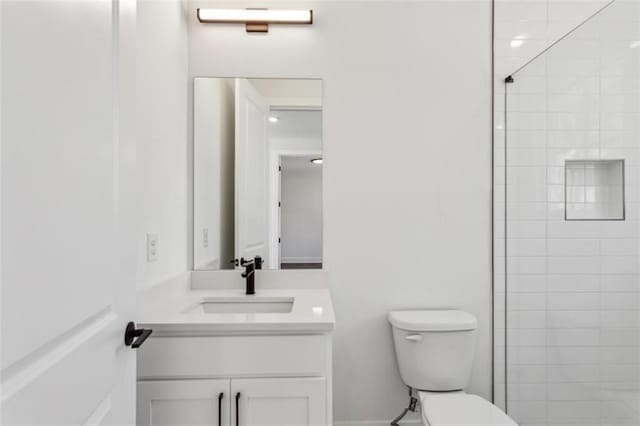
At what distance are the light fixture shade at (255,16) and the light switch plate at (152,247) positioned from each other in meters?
1.13

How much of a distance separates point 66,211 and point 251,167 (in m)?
1.32

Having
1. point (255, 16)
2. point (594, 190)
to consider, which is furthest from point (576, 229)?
point (255, 16)

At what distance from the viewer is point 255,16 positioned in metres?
1.79

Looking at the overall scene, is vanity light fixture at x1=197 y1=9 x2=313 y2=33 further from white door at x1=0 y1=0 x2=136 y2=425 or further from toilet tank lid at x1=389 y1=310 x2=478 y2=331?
toilet tank lid at x1=389 y1=310 x2=478 y2=331

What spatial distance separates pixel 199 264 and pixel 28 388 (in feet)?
4.39

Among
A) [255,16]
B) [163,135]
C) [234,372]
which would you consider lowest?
[234,372]

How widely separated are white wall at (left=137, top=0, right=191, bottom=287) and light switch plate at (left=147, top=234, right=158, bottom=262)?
0.07ft

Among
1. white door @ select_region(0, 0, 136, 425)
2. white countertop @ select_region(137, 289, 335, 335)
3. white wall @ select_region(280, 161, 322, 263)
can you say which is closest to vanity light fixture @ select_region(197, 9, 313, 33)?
white wall @ select_region(280, 161, 322, 263)

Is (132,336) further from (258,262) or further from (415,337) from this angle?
(415,337)

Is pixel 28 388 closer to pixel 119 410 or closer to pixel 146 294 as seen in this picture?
pixel 119 410

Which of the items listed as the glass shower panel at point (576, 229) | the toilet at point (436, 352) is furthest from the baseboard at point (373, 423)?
the glass shower panel at point (576, 229)

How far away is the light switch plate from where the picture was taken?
4.52 feet

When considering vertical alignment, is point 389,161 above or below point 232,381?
above

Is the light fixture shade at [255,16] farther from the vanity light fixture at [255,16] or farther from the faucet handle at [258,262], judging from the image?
the faucet handle at [258,262]
